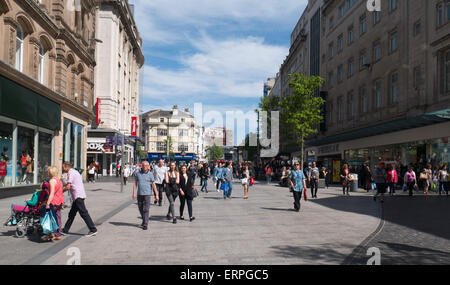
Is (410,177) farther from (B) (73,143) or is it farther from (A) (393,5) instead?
(B) (73,143)

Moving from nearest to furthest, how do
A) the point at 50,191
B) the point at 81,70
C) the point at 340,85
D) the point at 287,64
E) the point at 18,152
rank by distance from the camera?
1. the point at 50,191
2. the point at 18,152
3. the point at 81,70
4. the point at 340,85
5. the point at 287,64

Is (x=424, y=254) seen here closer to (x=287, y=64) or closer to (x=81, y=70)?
(x=81, y=70)

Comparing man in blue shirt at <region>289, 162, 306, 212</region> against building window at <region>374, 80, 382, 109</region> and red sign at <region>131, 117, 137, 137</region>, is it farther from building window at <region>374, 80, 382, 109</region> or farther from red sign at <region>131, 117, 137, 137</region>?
red sign at <region>131, 117, 137, 137</region>

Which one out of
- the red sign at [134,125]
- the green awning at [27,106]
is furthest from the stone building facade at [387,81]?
the red sign at [134,125]

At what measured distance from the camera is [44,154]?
2236 centimetres

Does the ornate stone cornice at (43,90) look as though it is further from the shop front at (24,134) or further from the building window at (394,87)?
the building window at (394,87)

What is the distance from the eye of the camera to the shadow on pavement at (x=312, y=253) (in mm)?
6625

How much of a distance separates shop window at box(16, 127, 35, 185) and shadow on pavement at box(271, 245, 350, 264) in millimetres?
15146

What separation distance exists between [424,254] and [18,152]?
17.3 meters

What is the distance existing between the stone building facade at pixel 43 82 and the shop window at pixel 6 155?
0.14 ft

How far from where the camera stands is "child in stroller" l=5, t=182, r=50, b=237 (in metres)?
8.86

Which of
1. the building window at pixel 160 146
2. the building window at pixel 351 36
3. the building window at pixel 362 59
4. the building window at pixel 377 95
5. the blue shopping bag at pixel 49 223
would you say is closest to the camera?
the blue shopping bag at pixel 49 223

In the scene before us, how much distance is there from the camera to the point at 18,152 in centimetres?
1867
